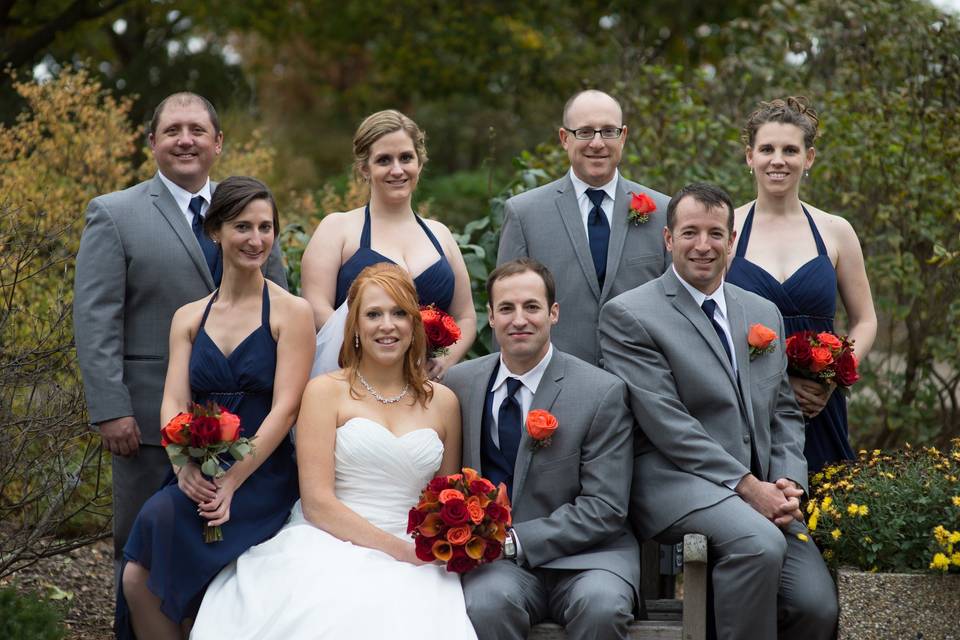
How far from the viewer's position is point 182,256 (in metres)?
5.02

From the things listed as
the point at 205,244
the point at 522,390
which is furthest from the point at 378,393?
the point at 205,244

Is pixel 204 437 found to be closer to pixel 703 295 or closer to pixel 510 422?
pixel 510 422

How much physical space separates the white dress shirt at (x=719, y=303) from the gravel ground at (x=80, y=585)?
10.3 feet

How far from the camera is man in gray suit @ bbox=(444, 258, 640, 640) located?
14.4 ft

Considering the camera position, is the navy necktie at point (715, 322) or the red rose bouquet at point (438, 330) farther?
the red rose bouquet at point (438, 330)

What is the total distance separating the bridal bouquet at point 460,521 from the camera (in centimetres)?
425

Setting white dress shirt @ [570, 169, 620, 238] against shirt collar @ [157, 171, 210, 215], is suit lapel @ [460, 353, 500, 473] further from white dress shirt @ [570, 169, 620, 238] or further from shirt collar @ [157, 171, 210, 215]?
shirt collar @ [157, 171, 210, 215]

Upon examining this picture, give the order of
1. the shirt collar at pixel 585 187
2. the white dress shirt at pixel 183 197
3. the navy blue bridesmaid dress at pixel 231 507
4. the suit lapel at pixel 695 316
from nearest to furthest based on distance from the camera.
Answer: the navy blue bridesmaid dress at pixel 231 507 → the suit lapel at pixel 695 316 → the white dress shirt at pixel 183 197 → the shirt collar at pixel 585 187

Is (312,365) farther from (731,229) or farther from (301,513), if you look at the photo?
(731,229)

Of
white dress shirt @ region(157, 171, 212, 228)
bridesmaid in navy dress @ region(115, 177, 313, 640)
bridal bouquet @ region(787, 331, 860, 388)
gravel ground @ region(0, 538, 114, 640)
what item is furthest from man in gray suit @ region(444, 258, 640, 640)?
gravel ground @ region(0, 538, 114, 640)

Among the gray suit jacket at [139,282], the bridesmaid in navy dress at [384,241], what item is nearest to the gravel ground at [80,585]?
the gray suit jacket at [139,282]

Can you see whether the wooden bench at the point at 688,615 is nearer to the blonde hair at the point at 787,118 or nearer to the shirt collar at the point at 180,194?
the blonde hair at the point at 787,118

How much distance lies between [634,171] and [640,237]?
10.2 ft

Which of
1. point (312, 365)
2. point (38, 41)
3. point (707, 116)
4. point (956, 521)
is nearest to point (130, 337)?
point (312, 365)
